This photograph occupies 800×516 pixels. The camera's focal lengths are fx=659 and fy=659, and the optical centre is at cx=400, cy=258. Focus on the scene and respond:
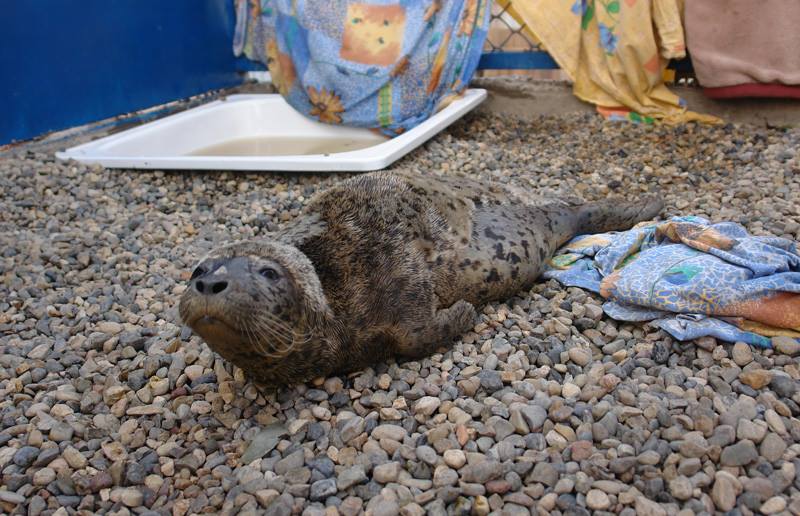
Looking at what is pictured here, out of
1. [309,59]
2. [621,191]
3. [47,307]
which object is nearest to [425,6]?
[309,59]

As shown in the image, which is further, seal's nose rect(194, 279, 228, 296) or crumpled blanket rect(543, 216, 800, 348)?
crumpled blanket rect(543, 216, 800, 348)

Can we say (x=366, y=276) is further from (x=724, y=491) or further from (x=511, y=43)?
(x=511, y=43)

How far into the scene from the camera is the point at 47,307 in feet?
10.2

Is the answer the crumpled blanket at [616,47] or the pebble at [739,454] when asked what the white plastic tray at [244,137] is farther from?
the pebble at [739,454]

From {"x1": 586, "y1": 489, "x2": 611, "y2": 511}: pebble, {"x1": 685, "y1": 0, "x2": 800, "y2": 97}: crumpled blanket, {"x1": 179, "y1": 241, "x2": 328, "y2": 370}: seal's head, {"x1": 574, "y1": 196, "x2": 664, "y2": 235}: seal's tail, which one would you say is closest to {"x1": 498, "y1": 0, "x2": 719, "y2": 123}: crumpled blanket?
{"x1": 685, "y1": 0, "x2": 800, "y2": 97}: crumpled blanket

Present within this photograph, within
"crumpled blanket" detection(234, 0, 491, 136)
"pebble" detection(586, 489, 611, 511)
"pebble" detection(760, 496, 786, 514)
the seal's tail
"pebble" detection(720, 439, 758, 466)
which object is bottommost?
the seal's tail

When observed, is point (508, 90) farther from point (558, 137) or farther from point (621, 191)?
point (621, 191)

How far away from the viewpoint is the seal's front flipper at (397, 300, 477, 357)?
8.32 ft

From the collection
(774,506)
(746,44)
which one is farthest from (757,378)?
(746,44)

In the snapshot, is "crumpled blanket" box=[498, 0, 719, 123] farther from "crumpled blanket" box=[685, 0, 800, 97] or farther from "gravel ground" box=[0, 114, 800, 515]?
"gravel ground" box=[0, 114, 800, 515]

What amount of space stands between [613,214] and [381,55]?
2789 mm

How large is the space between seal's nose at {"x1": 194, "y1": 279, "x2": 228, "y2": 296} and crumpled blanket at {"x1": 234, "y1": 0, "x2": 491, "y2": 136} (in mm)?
3945

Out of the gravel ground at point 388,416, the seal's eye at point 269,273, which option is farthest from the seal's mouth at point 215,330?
the gravel ground at point 388,416

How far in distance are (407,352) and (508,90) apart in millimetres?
4526
